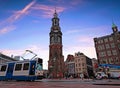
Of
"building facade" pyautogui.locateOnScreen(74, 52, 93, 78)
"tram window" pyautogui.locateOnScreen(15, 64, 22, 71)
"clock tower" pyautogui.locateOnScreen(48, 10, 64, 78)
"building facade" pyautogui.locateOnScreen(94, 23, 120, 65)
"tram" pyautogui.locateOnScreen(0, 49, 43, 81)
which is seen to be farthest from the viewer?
"building facade" pyautogui.locateOnScreen(74, 52, 93, 78)

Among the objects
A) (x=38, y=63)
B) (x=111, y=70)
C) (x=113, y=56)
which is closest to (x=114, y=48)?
(x=113, y=56)

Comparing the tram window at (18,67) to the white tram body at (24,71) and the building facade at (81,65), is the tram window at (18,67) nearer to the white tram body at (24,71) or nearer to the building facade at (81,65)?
the white tram body at (24,71)

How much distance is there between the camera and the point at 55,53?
74500mm

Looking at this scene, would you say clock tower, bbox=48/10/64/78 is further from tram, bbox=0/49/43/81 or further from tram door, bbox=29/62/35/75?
tram door, bbox=29/62/35/75

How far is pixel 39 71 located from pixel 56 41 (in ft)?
183

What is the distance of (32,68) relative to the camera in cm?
2147

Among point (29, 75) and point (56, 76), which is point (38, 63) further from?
point (56, 76)

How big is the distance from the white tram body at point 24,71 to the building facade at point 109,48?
46163 millimetres

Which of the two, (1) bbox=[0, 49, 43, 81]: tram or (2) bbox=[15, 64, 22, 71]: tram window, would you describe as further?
(2) bbox=[15, 64, 22, 71]: tram window

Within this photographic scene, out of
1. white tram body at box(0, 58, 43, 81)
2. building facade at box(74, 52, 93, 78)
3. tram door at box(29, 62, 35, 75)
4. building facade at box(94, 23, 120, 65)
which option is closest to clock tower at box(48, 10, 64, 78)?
building facade at box(74, 52, 93, 78)

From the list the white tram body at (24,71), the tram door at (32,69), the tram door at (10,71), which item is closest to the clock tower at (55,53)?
the tram door at (10,71)

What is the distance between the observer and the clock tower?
2731 inches

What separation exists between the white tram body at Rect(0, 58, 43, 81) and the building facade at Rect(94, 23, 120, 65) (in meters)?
46.2

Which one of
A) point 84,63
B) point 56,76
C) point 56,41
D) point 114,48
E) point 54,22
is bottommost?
point 56,76
